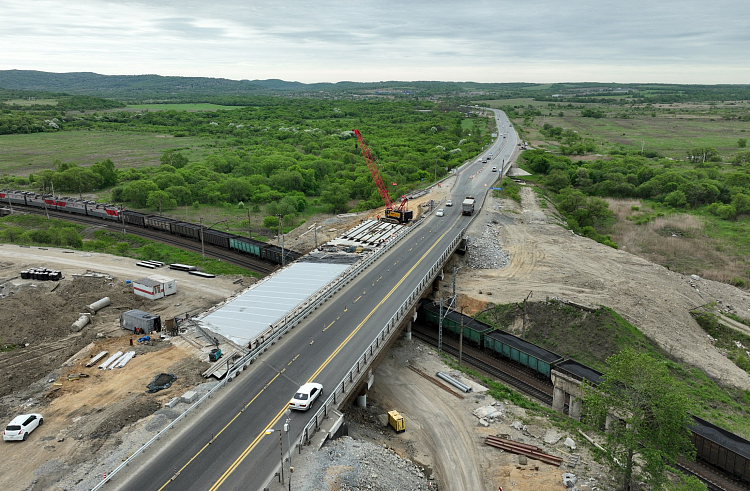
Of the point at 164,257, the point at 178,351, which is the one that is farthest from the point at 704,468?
the point at 164,257

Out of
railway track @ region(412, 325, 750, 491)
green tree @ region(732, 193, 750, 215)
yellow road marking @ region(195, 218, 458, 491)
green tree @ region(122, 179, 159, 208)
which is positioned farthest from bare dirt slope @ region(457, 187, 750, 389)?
green tree @ region(122, 179, 159, 208)

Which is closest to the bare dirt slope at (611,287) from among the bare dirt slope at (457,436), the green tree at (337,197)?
the bare dirt slope at (457,436)

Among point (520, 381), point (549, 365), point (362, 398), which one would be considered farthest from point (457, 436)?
point (549, 365)

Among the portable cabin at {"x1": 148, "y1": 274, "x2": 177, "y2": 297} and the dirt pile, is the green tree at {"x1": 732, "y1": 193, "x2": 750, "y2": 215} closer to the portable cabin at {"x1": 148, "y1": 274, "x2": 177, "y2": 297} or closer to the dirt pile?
the portable cabin at {"x1": 148, "y1": 274, "x2": 177, "y2": 297}

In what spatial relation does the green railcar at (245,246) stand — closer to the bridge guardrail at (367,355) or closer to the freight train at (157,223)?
the freight train at (157,223)

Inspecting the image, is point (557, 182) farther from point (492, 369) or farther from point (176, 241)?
point (176, 241)
